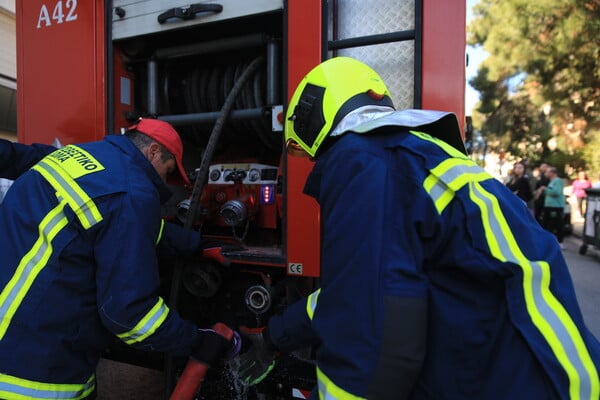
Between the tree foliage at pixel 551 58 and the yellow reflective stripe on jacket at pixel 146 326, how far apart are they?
15.4m

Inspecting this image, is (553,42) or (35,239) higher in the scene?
(553,42)

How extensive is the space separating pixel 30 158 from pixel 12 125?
24.5 ft

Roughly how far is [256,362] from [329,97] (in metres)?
1.31

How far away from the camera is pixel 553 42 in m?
14.2

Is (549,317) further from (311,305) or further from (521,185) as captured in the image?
(521,185)

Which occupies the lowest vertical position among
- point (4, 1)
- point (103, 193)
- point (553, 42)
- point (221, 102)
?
point (103, 193)

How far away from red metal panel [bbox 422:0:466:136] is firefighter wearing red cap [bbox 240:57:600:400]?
2.53 feet

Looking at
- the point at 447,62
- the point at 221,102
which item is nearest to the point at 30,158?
the point at 221,102

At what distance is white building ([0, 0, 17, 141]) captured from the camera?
7746mm

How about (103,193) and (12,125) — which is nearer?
(103,193)

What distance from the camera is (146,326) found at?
4.94 feet

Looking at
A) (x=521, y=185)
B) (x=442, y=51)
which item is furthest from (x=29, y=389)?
Answer: (x=521, y=185)

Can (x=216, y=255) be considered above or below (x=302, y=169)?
below

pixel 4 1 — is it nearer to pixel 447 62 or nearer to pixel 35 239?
pixel 35 239
